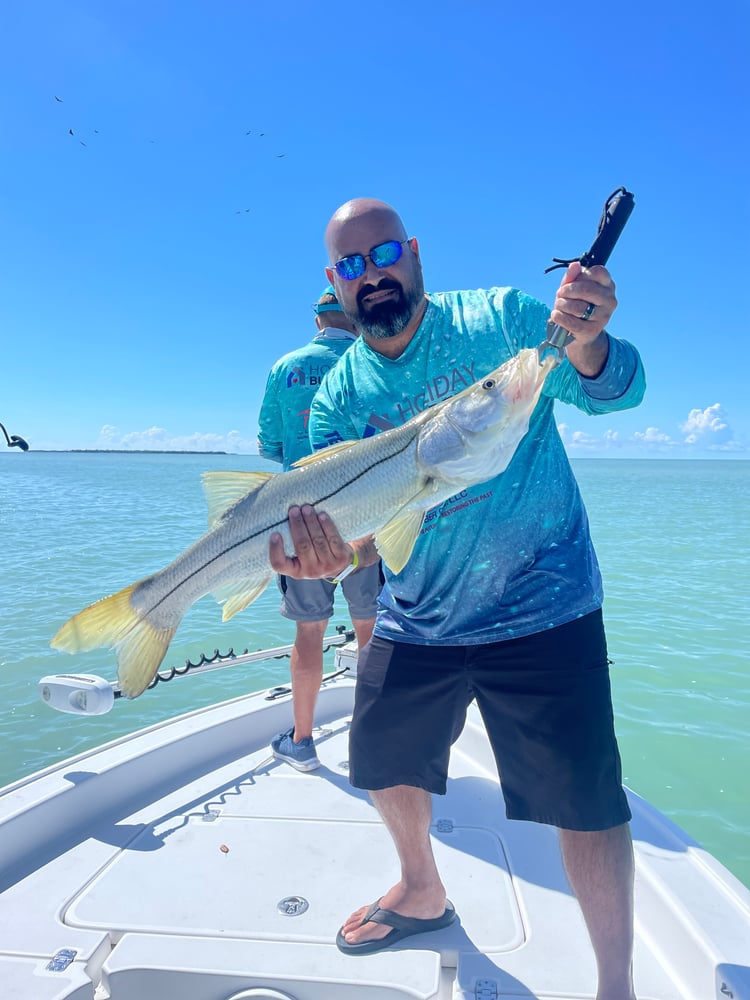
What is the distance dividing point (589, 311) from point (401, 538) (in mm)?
1028

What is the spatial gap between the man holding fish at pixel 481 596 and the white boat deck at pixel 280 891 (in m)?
0.24

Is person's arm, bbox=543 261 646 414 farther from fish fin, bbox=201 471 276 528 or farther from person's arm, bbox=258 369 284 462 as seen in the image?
person's arm, bbox=258 369 284 462

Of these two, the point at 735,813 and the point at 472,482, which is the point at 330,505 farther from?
the point at 735,813

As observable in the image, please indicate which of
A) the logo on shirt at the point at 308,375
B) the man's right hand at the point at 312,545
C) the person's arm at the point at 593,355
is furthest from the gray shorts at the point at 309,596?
the person's arm at the point at 593,355

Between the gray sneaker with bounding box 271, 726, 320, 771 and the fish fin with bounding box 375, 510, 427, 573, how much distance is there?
87.3 inches

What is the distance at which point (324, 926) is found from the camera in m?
2.78

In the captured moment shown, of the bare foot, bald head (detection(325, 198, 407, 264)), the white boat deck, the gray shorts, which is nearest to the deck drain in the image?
the white boat deck

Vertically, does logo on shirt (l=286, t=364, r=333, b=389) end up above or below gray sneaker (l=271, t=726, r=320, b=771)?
above

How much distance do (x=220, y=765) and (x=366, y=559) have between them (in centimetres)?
215

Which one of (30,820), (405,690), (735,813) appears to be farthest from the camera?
(735,813)

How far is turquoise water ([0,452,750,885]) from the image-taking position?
5.97 metres

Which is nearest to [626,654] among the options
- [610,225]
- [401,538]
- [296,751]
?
[296,751]

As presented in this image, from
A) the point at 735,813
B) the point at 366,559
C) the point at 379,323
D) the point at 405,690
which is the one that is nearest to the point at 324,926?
the point at 405,690

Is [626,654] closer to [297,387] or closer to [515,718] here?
[297,387]
